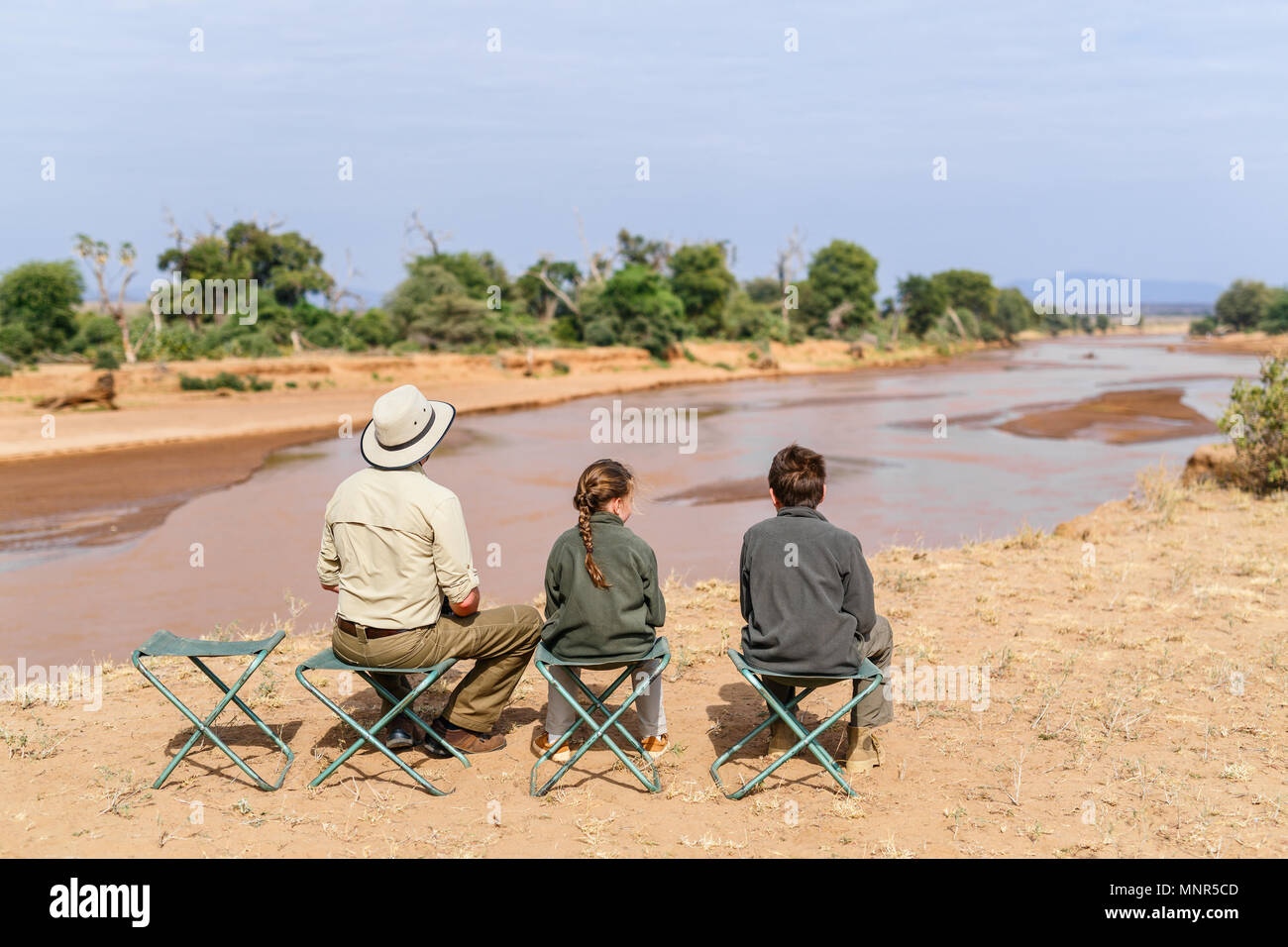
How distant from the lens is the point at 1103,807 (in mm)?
4074

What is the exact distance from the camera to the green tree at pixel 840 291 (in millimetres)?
65562

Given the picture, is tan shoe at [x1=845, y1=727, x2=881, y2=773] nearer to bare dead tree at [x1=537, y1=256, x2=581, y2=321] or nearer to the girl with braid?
the girl with braid

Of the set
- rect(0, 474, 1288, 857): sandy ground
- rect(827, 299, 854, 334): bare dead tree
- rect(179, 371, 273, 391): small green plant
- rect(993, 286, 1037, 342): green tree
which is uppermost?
rect(993, 286, 1037, 342): green tree

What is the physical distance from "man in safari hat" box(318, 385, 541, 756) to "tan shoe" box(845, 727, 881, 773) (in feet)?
5.47

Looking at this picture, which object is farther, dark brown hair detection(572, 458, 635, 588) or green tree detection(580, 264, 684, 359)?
green tree detection(580, 264, 684, 359)

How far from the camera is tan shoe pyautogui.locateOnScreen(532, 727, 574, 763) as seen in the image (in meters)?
4.62

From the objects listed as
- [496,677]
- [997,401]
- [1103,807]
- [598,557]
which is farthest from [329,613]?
[997,401]

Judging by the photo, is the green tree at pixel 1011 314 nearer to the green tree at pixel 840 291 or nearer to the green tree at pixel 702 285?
the green tree at pixel 840 291

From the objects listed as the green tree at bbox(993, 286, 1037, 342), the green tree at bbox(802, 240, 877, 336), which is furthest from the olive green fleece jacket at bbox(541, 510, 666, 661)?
the green tree at bbox(993, 286, 1037, 342)

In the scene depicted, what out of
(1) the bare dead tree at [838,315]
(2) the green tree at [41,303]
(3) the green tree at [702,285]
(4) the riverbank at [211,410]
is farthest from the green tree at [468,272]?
(1) the bare dead tree at [838,315]

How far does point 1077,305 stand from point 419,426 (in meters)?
13.2

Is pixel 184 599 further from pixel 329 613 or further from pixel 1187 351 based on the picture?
pixel 1187 351

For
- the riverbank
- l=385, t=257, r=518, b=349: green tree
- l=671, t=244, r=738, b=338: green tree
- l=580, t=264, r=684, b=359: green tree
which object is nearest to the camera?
the riverbank

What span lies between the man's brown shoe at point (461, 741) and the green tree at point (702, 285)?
52.4 meters
